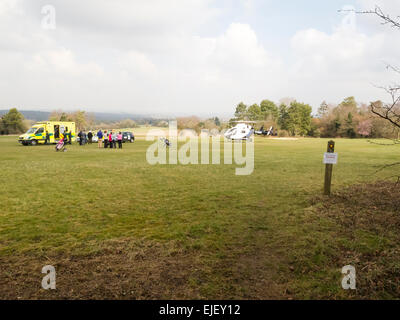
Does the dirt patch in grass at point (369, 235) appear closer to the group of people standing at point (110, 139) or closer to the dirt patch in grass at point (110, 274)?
the dirt patch in grass at point (110, 274)

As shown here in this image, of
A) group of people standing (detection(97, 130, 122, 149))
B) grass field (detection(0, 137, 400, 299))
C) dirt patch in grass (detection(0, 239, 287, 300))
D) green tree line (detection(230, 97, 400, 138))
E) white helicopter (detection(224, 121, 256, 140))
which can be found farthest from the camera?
green tree line (detection(230, 97, 400, 138))

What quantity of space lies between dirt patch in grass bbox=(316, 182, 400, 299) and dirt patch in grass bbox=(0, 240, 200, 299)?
230cm

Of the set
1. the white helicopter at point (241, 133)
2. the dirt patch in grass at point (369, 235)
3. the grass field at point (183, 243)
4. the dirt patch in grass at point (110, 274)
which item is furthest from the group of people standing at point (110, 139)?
the dirt patch in grass at point (110, 274)

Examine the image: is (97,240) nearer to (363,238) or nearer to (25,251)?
(25,251)

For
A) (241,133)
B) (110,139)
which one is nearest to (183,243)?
(110,139)

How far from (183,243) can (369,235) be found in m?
3.48

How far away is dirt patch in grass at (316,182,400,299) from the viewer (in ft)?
12.0

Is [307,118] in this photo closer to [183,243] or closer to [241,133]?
[241,133]

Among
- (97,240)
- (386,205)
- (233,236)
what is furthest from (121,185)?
(386,205)

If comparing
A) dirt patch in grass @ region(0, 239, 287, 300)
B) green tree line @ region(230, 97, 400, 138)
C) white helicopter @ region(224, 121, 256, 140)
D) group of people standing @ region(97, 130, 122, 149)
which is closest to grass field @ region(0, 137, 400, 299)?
dirt patch in grass @ region(0, 239, 287, 300)

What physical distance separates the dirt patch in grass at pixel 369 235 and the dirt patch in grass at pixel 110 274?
7.55 ft

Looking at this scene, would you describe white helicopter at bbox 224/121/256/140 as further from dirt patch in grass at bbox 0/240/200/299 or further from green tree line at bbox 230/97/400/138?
dirt patch in grass at bbox 0/240/200/299

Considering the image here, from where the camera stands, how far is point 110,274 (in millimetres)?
3977

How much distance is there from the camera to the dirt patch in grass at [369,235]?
3668 mm
